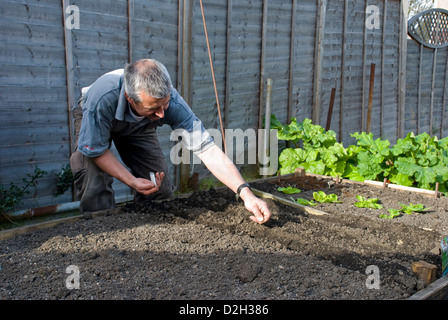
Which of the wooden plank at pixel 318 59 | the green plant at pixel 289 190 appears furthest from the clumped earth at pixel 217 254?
the wooden plank at pixel 318 59

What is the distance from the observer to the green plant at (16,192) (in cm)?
385

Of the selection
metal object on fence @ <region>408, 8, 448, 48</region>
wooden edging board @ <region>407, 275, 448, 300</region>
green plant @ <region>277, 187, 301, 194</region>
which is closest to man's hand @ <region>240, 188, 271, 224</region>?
wooden edging board @ <region>407, 275, 448, 300</region>

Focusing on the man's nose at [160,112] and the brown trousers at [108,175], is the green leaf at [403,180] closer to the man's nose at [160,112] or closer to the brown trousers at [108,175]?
the brown trousers at [108,175]

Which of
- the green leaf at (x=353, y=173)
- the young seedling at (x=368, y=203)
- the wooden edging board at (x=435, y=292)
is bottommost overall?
the wooden edging board at (x=435, y=292)

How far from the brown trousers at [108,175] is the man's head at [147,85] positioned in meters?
0.90

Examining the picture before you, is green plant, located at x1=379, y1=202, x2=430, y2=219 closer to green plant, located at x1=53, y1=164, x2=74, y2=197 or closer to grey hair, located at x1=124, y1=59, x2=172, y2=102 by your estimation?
grey hair, located at x1=124, y1=59, x2=172, y2=102

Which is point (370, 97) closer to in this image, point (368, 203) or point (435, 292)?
point (368, 203)

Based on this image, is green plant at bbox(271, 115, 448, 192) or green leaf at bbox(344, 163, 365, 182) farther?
green leaf at bbox(344, 163, 365, 182)

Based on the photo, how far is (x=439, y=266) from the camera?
2.81 m

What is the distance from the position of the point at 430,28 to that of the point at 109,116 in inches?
309

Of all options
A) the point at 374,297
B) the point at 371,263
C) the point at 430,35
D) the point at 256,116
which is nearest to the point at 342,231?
the point at 371,263

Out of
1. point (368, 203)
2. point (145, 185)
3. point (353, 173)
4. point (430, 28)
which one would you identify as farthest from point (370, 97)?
point (145, 185)

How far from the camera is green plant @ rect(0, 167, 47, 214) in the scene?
3.85m
